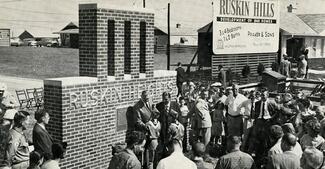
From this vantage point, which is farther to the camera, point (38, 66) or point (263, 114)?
point (38, 66)

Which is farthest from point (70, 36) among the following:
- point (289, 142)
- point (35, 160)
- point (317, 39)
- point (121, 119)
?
point (289, 142)

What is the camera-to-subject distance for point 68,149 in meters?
9.16

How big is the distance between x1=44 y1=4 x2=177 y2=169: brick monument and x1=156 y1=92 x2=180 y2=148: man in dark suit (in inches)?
31.1

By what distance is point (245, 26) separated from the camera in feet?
73.8

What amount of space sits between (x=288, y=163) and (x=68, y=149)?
15.6 feet

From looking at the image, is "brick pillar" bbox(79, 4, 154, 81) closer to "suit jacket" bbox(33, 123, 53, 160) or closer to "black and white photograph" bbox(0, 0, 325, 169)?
"black and white photograph" bbox(0, 0, 325, 169)

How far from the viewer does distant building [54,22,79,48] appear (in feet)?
209

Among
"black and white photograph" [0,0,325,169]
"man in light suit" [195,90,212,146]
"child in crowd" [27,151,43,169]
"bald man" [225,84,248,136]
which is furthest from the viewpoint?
"bald man" [225,84,248,136]

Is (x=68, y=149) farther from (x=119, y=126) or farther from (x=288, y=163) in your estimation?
(x=288, y=163)

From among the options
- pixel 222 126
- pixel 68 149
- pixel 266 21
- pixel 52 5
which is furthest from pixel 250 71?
pixel 52 5

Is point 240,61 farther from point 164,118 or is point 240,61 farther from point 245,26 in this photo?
point 164,118

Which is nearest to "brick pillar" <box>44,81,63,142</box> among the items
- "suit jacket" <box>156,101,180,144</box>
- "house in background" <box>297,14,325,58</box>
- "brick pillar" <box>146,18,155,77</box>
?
"suit jacket" <box>156,101,180,144</box>

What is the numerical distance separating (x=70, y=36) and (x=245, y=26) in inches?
1823

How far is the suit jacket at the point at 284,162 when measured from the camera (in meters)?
6.03
